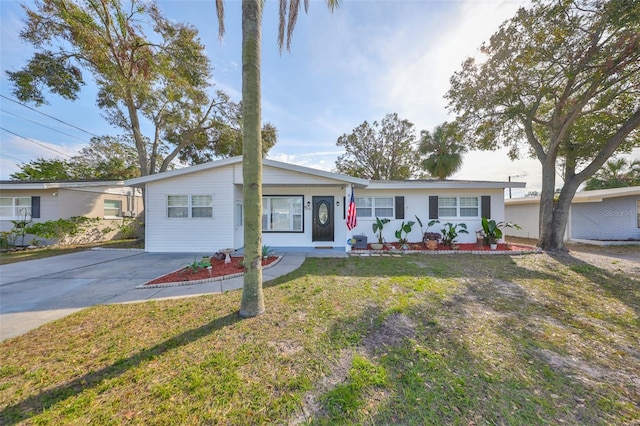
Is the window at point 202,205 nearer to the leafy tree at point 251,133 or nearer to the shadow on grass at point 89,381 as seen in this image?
the leafy tree at point 251,133

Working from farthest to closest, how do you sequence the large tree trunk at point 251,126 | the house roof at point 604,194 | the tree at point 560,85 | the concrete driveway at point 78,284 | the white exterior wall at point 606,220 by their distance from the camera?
1. the white exterior wall at point 606,220
2. the house roof at point 604,194
3. the tree at point 560,85
4. the concrete driveway at point 78,284
5. the large tree trunk at point 251,126

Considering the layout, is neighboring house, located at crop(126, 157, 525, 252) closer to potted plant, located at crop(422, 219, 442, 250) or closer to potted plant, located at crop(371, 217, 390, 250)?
potted plant, located at crop(422, 219, 442, 250)

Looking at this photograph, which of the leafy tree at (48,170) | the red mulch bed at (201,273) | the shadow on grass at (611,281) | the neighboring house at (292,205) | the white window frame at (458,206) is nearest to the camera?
the shadow on grass at (611,281)

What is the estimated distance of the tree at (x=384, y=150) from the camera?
22266mm

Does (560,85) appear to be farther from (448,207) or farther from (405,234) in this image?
(405,234)

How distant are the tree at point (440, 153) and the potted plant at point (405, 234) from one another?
24.3 feet

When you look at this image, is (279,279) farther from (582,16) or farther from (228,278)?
(582,16)

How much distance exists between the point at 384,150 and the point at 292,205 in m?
15.7

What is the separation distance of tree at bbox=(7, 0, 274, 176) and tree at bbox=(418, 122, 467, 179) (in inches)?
591

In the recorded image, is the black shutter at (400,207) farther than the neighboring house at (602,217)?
No

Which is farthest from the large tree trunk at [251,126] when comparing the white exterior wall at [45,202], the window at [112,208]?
the window at [112,208]

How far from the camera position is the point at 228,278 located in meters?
5.59

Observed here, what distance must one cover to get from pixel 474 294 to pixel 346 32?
8792mm

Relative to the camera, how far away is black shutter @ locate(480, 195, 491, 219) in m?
10.6
